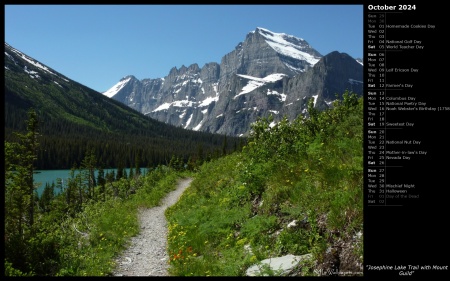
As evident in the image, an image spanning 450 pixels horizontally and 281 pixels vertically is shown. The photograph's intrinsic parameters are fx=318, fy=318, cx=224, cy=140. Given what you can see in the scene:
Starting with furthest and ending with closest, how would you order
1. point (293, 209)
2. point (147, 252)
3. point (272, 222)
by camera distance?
point (147, 252) → point (272, 222) → point (293, 209)

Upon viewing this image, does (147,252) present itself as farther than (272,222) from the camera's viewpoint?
Yes

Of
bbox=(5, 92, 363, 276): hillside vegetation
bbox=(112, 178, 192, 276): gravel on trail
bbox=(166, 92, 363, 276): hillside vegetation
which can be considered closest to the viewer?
bbox=(166, 92, 363, 276): hillside vegetation

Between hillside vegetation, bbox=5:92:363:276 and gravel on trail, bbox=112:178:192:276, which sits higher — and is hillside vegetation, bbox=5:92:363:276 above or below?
above

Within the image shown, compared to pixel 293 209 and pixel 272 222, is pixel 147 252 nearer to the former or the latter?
pixel 272 222

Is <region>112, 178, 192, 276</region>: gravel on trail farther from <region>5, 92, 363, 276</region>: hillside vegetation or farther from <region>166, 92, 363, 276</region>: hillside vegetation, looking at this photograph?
<region>166, 92, 363, 276</region>: hillside vegetation

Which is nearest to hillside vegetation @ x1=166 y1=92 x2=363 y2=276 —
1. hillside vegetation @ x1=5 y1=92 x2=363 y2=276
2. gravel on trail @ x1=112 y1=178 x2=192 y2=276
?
hillside vegetation @ x1=5 y1=92 x2=363 y2=276

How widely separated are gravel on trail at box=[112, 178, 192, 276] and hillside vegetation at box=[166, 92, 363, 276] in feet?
2.09

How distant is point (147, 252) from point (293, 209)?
7.03m

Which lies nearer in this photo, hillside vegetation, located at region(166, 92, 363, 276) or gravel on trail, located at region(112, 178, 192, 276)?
hillside vegetation, located at region(166, 92, 363, 276)

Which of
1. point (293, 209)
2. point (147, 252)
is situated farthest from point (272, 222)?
point (147, 252)

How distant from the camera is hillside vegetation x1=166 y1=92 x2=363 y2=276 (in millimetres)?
5883

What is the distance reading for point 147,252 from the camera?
12289mm

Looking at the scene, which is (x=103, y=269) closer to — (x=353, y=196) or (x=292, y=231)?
(x=292, y=231)

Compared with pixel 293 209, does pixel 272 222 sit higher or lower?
lower
